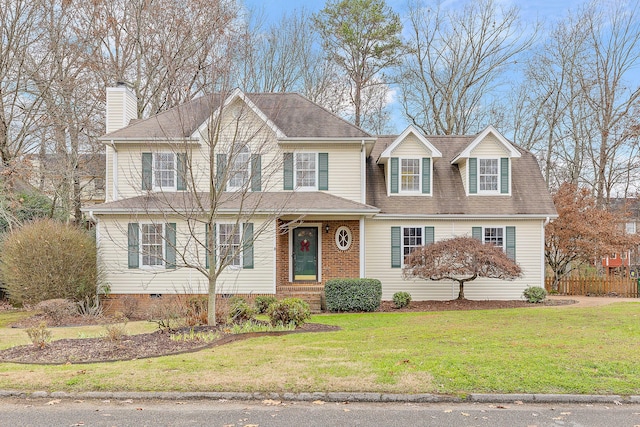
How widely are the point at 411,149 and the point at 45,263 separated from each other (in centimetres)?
1276

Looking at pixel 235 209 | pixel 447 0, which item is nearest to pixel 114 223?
pixel 235 209

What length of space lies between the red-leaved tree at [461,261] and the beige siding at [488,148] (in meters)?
3.89

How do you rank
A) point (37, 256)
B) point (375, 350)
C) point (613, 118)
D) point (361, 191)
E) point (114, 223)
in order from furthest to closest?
point (613, 118)
point (361, 191)
point (114, 223)
point (37, 256)
point (375, 350)

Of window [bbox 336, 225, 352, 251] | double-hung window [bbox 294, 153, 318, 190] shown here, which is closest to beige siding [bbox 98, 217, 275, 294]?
double-hung window [bbox 294, 153, 318, 190]

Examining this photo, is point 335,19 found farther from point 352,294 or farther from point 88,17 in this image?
point 352,294

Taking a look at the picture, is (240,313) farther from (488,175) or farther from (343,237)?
(488,175)

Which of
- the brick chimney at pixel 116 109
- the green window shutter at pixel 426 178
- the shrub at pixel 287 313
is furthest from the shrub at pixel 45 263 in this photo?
the green window shutter at pixel 426 178

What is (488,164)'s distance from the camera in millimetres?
19297

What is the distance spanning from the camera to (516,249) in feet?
61.1

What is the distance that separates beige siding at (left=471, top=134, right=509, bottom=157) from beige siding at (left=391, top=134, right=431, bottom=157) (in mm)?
1844

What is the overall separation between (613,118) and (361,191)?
18.7 m

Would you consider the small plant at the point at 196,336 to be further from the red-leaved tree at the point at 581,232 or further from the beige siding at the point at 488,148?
the red-leaved tree at the point at 581,232

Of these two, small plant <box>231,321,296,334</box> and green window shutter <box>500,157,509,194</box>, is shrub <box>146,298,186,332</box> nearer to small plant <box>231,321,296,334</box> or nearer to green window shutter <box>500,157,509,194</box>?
small plant <box>231,321,296,334</box>

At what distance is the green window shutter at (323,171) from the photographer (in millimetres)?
18375
